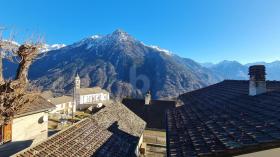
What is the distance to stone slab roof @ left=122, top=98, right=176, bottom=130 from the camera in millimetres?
47344

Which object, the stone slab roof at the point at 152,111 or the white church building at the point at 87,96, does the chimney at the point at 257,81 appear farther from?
the white church building at the point at 87,96

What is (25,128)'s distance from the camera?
2327cm

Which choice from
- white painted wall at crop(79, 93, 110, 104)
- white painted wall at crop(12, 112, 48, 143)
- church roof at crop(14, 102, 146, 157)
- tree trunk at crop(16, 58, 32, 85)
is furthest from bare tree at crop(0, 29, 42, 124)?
white painted wall at crop(79, 93, 110, 104)

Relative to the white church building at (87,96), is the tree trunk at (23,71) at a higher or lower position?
higher

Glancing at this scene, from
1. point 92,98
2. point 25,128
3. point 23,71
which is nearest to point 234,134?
point 23,71

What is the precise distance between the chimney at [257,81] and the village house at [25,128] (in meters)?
15.3

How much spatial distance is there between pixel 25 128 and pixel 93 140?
9.30 metres

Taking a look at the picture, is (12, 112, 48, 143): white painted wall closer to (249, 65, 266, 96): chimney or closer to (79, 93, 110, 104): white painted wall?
(249, 65, 266, 96): chimney

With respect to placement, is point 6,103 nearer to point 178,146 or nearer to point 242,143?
point 178,146

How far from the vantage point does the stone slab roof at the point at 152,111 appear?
47.3 metres

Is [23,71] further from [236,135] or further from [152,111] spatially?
[152,111]

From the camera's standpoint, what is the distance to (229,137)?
8.29 m

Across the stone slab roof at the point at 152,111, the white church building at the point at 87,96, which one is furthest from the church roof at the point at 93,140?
the white church building at the point at 87,96

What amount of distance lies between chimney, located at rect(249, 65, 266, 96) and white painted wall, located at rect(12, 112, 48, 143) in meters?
18.5
